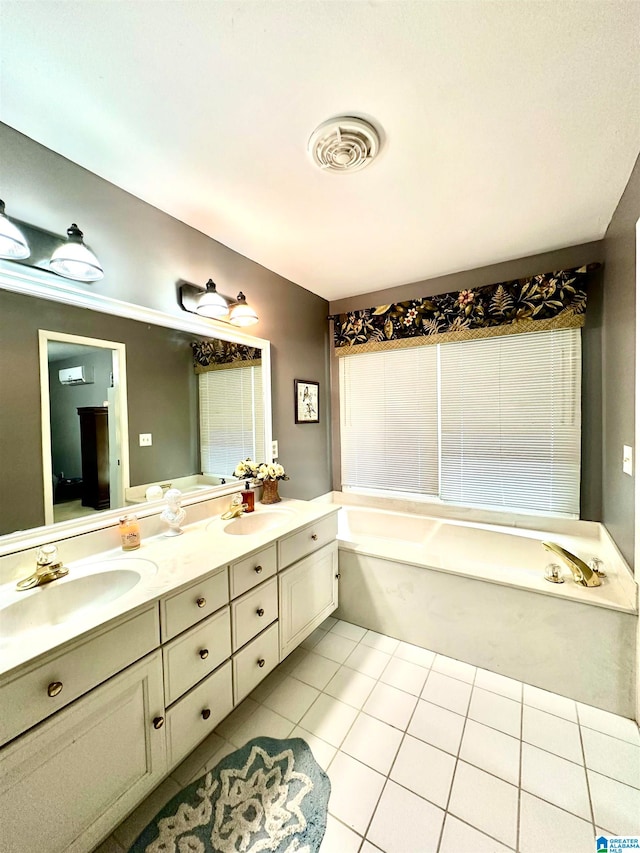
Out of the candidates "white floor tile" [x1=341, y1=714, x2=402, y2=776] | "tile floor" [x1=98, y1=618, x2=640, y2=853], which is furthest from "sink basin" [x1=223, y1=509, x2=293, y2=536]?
"white floor tile" [x1=341, y1=714, x2=402, y2=776]

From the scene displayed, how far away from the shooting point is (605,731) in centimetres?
142

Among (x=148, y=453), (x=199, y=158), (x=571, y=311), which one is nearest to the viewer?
(x=199, y=158)

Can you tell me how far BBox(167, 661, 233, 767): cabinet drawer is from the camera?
3.71 feet

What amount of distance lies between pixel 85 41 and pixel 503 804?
2770mm

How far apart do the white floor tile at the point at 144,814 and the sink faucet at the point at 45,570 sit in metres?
0.86

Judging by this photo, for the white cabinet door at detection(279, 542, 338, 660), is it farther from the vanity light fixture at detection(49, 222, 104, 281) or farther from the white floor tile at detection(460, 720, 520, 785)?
the vanity light fixture at detection(49, 222, 104, 281)

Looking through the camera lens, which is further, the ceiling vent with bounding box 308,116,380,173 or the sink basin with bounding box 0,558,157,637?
the ceiling vent with bounding box 308,116,380,173

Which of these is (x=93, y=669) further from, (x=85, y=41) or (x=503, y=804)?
(x=85, y=41)

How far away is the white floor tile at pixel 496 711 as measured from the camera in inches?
57.2

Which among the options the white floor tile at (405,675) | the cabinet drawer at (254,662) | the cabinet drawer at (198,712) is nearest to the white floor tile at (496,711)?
the white floor tile at (405,675)

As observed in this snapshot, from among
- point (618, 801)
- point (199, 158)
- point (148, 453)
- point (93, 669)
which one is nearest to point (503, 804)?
point (618, 801)

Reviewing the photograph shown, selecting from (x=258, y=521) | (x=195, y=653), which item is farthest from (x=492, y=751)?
(x=258, y=521)

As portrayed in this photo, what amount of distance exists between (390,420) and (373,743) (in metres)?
2.11

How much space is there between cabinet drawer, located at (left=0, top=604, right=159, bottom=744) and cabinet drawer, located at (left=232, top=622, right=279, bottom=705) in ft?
1.57
